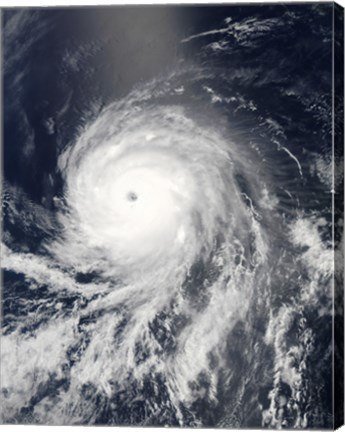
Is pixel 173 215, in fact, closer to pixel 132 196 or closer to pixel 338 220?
pixel 132 196

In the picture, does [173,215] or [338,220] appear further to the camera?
[173,215]

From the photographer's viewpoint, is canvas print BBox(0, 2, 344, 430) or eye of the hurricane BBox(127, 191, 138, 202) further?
eye of the hurricane BBox(127, 191, 138, 202)

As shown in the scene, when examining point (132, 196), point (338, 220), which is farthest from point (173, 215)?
point (338, 220)

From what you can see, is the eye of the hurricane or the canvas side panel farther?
the eye of the hurricane

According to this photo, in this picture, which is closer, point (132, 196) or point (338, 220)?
point (338, 220)

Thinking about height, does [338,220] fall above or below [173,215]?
above

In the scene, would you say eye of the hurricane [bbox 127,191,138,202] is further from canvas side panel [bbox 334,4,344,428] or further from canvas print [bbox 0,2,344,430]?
canvas side panel [bbox 334,4,344,428]

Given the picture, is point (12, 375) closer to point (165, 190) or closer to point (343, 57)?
point (165, 190)

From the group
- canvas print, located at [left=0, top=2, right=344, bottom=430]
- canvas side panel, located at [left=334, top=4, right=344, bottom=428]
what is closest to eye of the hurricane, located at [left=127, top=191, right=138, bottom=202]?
canvas print, located at [left=0, top=2, right=344, bottom=430]
